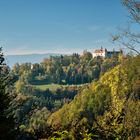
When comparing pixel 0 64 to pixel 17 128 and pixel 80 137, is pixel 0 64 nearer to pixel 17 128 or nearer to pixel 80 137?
pixel 17 128

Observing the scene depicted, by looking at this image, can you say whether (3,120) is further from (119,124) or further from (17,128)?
(119,124)

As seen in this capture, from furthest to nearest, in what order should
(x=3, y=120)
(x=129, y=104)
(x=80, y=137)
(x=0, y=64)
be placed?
(x=129, y=104)
(x=0, y=64)
(x=3, y=120)
(x=80, y=137)

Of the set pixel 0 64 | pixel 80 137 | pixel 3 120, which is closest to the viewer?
pixel 80 137

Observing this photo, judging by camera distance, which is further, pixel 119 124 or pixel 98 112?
pixel 98 112

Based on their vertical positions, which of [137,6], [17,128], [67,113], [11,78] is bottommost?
[67,113]

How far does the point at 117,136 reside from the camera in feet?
37.9

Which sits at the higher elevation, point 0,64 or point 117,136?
point 0,64

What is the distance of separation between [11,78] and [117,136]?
5970 mm

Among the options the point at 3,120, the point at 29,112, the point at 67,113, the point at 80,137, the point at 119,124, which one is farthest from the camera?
the point at 67,113

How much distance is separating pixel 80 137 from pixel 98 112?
122035mm

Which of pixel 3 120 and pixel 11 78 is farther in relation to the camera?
pixel 11 78

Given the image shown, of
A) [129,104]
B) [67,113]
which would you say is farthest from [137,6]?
[67,113]

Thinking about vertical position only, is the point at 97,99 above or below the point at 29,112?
below

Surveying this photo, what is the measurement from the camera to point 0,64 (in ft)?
49.8
